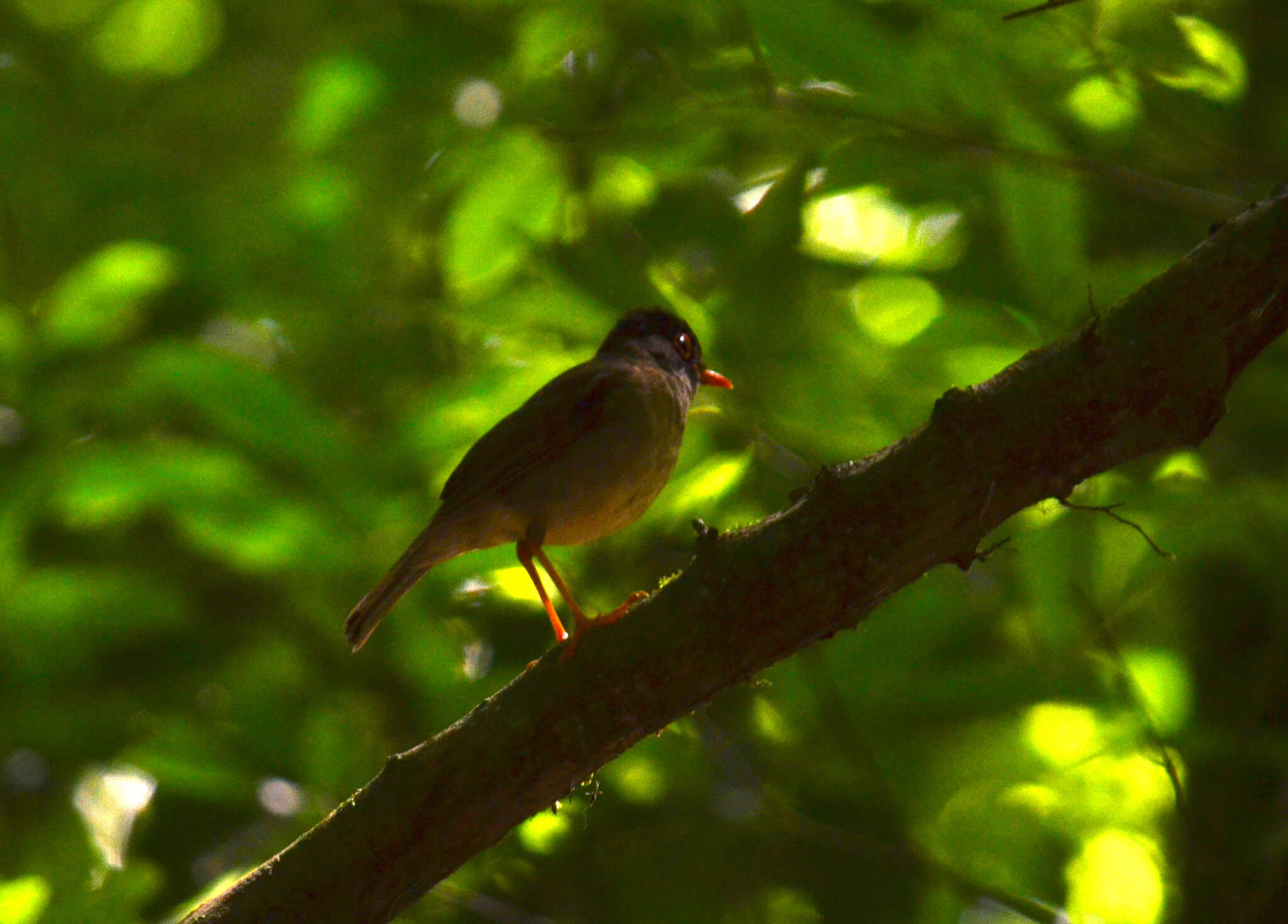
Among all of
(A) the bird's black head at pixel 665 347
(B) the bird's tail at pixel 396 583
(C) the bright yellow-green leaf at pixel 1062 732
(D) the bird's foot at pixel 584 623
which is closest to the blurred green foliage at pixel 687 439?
(C) the bright yellow-green leaf at pixel 1062 732

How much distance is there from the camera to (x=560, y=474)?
4.25 meters

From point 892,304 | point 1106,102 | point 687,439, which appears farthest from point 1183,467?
point 687,439

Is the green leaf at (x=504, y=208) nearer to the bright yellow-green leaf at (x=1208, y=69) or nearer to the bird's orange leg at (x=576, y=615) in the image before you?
the bird's orange leg at (x=576, y=615)

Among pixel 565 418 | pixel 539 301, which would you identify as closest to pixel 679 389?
pixel 565 418

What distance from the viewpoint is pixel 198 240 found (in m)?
4.17

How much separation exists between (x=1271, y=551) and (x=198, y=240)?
12.4 feet

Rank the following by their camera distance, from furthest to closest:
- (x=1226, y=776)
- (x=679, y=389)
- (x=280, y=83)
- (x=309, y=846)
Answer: (x=280, y=83), (x=679, y=389), (x=1226, y=776), (x=309, y=846)

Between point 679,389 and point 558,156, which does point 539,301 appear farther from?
point 679,389

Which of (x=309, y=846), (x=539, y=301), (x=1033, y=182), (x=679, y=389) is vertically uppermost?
(x=1033, y=182)

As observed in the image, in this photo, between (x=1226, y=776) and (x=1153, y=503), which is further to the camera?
(x=1226, y=776)

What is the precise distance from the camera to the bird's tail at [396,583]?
391 centimetres

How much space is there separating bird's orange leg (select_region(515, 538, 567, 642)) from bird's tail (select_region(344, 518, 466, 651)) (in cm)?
27

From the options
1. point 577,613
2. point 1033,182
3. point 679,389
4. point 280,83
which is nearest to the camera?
point 1033,182

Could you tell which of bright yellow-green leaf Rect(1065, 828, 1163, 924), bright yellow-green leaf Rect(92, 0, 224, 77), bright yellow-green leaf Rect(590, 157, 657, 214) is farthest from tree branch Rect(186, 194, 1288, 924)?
bright yellow-green leaf Rect(92, 0, 224, 77)
